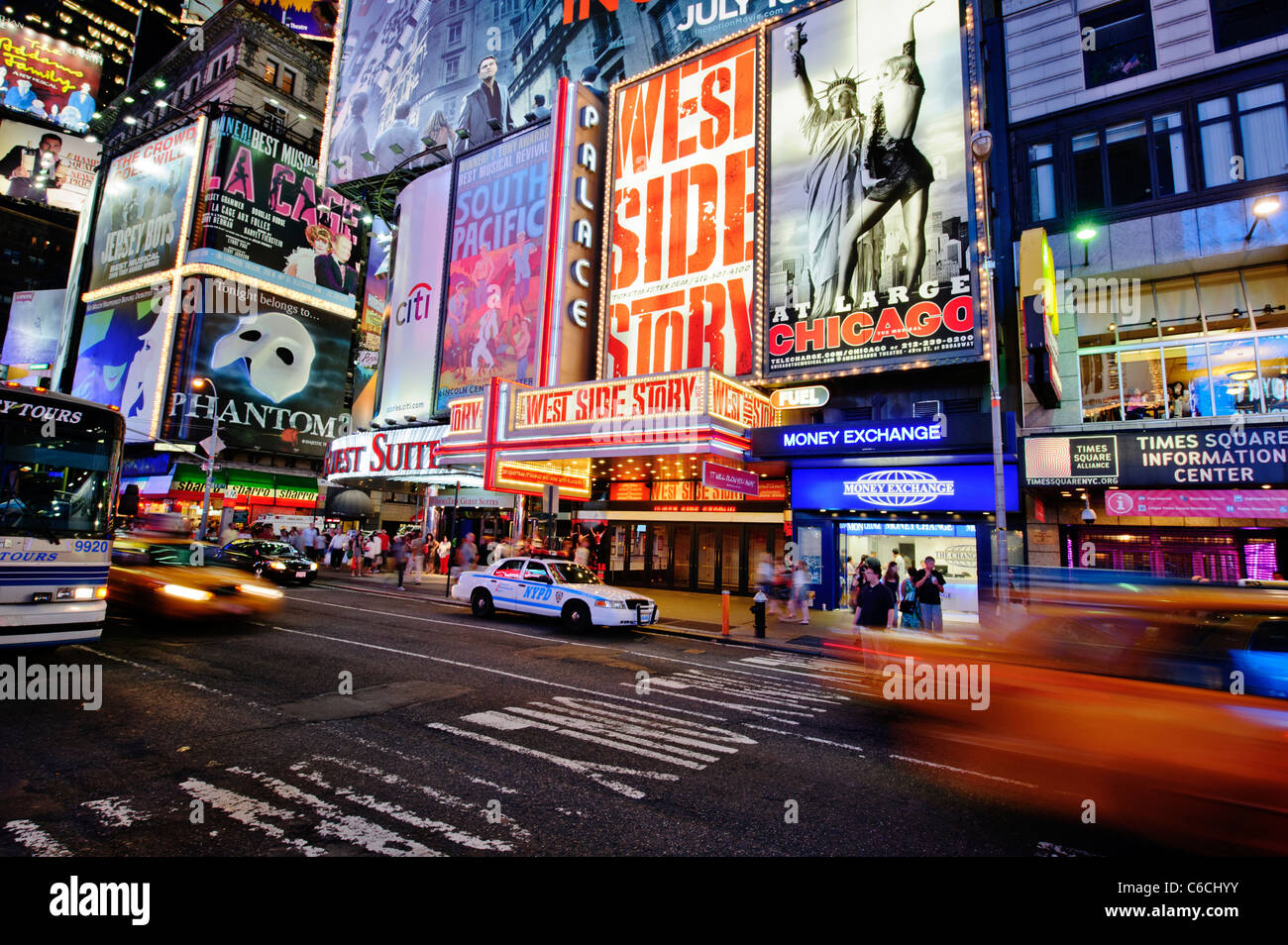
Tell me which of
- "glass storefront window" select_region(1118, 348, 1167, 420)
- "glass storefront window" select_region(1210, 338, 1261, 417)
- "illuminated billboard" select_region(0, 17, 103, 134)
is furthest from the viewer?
"illuminated billboard" select_region(0, 17, 103, 134)

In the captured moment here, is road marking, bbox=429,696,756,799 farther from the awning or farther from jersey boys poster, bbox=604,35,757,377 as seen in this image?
the awning

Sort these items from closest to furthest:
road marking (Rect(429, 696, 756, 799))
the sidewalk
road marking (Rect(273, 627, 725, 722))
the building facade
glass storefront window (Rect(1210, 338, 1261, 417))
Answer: road marking (Rect(429, 696, 756, 799)) < road marking (Rect(273, 627, 725, 722)) < the sidewalk < the building facade < glass storefront window (Rect(1210, 338, 1261, 417))

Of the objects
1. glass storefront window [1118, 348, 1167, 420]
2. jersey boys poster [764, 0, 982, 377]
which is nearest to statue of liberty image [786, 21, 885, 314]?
jersey boys poster [764, 0, 982, 377]

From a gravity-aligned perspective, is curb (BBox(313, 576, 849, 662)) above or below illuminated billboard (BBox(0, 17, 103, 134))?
below

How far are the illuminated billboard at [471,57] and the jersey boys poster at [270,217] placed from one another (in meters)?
8.82

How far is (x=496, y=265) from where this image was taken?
29.7m

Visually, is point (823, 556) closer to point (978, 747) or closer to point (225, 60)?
point (978, 747)

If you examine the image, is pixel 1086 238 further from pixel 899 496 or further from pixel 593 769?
pixel 593 769

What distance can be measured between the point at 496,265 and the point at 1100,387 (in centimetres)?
2487

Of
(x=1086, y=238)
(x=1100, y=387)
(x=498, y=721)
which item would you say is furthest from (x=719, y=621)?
(x=1086, y=238)

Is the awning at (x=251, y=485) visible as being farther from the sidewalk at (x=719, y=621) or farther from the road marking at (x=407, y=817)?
the road marking at (x=407, y=817)

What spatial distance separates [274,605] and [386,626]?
4.33 metres

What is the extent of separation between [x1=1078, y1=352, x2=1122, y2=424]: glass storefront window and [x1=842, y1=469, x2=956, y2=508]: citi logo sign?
13.9 feet

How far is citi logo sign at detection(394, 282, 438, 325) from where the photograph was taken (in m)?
32.6
